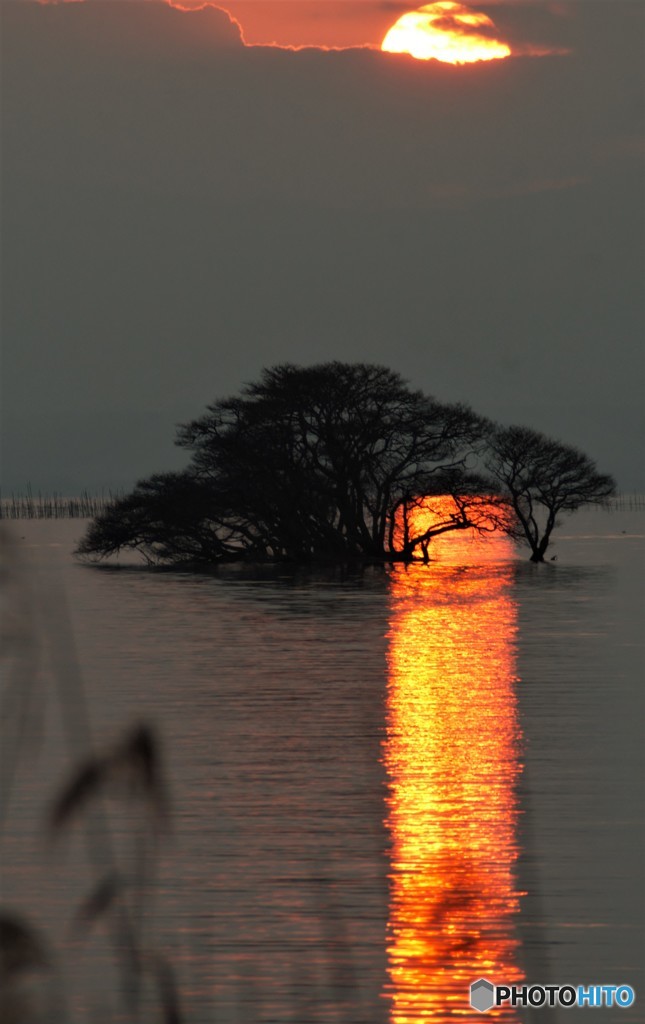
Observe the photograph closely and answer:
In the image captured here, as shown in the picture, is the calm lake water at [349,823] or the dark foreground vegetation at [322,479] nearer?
the calm lake water at [349,823]

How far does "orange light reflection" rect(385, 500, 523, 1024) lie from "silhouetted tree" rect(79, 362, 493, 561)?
36.0 m

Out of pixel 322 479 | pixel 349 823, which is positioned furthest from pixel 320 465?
pixel 349 823

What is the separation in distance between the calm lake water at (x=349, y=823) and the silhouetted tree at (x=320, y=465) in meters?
36.9

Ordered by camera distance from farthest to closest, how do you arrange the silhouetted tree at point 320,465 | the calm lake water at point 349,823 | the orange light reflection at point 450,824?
the silhouetted tree at point 320,465
the orange light reflection at point 450,824
the calm lake water at point 349,823

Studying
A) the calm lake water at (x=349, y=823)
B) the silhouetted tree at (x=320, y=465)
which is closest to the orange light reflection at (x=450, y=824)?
the calm lake water at (x=349, y=823)

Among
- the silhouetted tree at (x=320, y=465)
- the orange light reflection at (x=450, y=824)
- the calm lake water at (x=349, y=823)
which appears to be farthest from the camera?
the silhouetted tree at (x=320, y=465)

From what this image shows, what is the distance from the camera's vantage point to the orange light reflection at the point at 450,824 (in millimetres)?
7516

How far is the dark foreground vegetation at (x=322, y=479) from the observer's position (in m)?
66.1

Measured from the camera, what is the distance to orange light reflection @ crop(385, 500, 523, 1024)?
7.52 meters

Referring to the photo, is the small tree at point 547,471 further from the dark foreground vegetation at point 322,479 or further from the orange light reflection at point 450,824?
the orange light reflection at point 450,824

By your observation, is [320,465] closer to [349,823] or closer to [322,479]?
[322,479]

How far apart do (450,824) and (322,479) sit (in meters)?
55.2

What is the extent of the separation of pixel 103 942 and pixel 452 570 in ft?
222

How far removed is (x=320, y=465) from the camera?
66.4m
